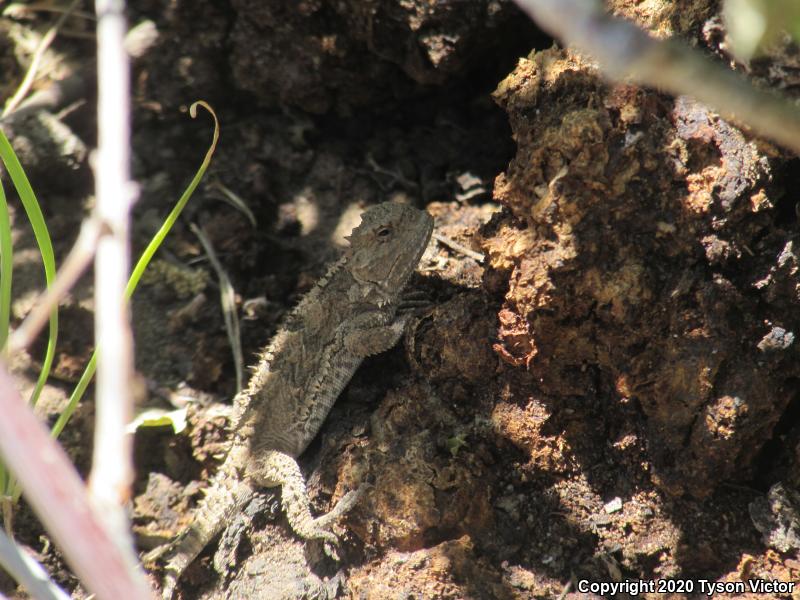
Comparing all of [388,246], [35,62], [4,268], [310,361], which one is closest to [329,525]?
[310,361]

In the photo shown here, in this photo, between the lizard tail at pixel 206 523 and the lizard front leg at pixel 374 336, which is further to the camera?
the lizard front leg at pixel 374 336

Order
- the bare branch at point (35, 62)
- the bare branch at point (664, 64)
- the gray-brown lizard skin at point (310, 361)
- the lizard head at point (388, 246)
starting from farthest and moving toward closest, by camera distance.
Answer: the bare branch at point (35, 62)
the lizard head at point (388, 246)
the gray-brown lizard skin at point (310, 361)
the bare branch at point (664, 64)

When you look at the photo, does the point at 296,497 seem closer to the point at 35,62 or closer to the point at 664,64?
the point at 664,64

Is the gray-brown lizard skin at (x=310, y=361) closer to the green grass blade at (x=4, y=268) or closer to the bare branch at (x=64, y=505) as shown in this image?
the green grass blade at (x=4, y=268)

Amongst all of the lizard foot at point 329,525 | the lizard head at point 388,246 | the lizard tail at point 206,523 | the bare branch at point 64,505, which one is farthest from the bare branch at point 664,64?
the lizard tail at point 206,523

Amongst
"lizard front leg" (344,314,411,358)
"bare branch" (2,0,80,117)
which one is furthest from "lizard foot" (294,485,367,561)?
"bare branch" (2,0,80,117)

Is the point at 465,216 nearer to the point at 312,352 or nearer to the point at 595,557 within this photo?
the point at 312,352
